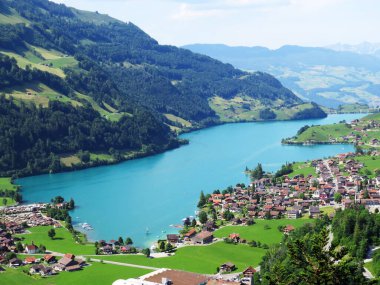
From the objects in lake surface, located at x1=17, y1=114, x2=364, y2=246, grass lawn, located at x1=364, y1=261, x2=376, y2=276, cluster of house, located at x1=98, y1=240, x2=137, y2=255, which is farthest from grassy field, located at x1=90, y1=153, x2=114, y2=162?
grass lawn, located at x1=364, y1=261, x2=376, y2=276

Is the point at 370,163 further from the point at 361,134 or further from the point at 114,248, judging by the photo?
the point at 114,248

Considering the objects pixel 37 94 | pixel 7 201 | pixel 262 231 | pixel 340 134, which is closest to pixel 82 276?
pixel 262 231

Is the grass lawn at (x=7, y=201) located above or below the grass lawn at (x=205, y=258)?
above

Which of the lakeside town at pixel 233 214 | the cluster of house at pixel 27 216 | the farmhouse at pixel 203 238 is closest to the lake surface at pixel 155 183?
the lakeside town at pixel 233 214

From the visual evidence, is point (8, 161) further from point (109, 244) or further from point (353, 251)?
point (353, 251)

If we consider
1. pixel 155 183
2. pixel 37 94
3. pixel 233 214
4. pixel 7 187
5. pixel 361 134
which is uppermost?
pixel 37 94

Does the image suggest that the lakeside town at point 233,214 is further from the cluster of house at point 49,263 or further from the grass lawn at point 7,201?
the grass lawn at point 7,201

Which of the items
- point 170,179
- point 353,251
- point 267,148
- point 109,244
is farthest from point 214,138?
point 353,251
